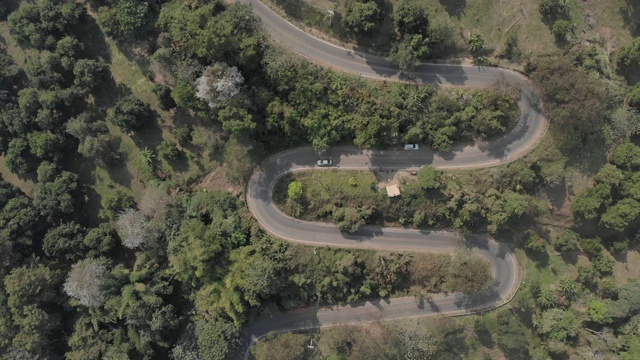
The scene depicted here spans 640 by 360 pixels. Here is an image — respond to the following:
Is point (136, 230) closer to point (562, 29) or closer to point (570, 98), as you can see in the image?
point (570, 98)

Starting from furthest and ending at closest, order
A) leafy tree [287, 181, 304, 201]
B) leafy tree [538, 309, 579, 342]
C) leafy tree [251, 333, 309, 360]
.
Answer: leafy tree [287, 181, 304, 201] < leafy tree [538, 309, 579, 342] < leafy tree [251, 333, 309, 360]

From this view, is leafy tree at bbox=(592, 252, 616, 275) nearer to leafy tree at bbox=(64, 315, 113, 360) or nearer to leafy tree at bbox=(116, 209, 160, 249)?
leafy tree at bbox=(116, 209, 160, 249)

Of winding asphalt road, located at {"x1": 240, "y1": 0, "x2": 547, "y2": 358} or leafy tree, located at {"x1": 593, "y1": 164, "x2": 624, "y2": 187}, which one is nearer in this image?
leafy tree, located at {"x1": 593, "y1": 164, "x2": 624, "y2": 187}

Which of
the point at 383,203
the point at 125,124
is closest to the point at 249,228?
the point at 383,203

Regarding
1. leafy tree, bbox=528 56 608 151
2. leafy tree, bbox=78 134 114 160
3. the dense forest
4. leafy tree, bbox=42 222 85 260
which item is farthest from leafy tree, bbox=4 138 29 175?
leafy tree, bbox=528 56 608 151

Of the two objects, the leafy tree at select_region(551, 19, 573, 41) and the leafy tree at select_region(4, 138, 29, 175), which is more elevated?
the leafy tree at select_region(551, 19, 573, 41)

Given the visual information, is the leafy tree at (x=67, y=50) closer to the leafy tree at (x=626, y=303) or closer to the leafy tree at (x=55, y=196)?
the leafy tree at (x=55, y=196)

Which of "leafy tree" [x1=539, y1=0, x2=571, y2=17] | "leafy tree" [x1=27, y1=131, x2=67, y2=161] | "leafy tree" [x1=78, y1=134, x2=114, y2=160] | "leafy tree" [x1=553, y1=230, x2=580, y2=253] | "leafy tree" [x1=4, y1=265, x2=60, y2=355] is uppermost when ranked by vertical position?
"leafy tree" [x1=539, y1=0, x2=571, y2=17]
